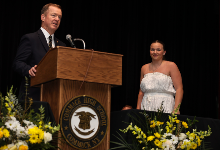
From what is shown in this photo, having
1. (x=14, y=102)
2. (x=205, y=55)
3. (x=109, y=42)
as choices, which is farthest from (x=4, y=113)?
(x=205, y=55)

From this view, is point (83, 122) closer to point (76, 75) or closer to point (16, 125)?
point (76, 75)

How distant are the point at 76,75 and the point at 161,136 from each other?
2.41 feet

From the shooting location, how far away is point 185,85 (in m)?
5.70

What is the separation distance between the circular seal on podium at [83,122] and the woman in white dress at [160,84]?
1.44 m

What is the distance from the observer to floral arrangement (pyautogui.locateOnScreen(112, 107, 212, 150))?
2248mm

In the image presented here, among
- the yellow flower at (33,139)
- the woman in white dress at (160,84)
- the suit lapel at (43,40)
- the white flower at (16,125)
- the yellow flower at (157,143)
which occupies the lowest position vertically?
the yellow flower at (157,143)

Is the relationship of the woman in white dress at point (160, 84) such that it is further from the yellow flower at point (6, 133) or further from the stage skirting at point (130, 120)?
the yellow flower at point (6, 133)

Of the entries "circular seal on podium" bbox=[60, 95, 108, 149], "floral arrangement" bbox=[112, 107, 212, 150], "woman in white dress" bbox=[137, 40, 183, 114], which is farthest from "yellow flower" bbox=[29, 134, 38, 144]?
"woman in white dress" bbox=[137, 40, 183, 114]

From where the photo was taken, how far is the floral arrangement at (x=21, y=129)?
1944mm

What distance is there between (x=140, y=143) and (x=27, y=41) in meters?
1.35

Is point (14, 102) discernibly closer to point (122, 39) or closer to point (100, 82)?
point (100, 82)

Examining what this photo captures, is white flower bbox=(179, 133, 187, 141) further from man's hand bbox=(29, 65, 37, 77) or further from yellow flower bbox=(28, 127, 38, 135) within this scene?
man's hand bbox=(29, 65, 37, 77)

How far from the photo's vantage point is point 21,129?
1950 mm

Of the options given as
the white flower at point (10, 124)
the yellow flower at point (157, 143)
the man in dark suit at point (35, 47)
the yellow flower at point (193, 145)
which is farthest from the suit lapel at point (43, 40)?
the yellow flower at point (193, 145)
